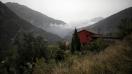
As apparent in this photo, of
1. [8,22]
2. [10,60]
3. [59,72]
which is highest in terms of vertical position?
[8,22]

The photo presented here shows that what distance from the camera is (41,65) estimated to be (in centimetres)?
420

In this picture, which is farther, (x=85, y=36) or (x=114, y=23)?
(x=114, y=23)

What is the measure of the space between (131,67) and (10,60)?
22927 millimetres

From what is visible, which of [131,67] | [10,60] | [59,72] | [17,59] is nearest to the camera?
[131,67]

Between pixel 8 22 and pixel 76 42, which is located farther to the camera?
pixel 8 22

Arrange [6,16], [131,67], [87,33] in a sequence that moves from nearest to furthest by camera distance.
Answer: [131,67] < [87,33] < [6,16]

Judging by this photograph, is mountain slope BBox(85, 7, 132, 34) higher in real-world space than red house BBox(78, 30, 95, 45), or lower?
higher

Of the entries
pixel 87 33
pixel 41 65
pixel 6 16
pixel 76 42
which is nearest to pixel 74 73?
pixel 41 65

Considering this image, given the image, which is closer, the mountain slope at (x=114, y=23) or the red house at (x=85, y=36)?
the red house at (x=85, y=36)

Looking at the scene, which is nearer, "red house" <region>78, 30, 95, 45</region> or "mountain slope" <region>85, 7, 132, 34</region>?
"red house" <region>78, 30, 95, 45</region>

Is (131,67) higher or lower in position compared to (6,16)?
lower

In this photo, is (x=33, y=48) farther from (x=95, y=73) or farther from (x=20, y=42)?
(x=95, y=73)

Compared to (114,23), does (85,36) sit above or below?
below

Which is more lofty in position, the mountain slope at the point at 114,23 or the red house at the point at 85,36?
the mountain slope at the point at 114,23
